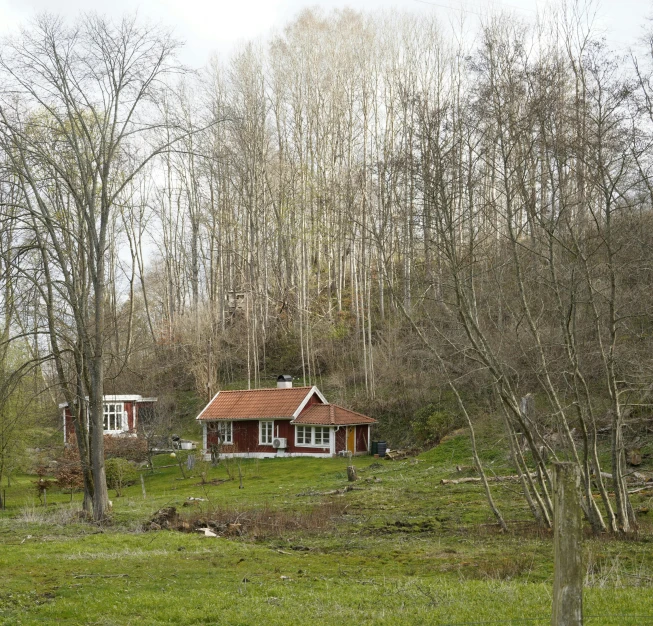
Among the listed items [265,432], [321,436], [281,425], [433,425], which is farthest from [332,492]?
[265,432]

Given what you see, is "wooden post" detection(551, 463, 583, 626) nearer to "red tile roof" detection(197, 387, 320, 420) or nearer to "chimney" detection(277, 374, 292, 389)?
"red tile roof" detection(197, 387, 320, 420)

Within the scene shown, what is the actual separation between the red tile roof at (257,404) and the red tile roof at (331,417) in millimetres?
609

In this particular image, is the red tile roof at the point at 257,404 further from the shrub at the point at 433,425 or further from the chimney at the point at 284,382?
the shrub at the point at 433,425

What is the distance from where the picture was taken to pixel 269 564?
10406 mm

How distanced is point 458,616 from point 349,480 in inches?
695

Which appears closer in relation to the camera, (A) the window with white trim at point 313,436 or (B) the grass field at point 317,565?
(B) the grass field at point 317,565

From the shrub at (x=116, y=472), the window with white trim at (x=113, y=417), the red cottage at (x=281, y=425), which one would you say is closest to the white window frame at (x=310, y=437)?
Result: the red cottage at (x=281, y=425)

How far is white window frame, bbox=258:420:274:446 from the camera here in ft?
115

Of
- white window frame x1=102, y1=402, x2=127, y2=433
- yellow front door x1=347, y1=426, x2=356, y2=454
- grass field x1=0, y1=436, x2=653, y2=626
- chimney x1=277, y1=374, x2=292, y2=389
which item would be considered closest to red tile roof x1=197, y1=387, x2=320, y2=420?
chimney x1=277, y1=374, x2=292, y2=389

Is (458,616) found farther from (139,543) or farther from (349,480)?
(349,480)

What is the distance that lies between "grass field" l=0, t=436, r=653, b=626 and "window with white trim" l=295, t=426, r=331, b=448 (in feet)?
44.5

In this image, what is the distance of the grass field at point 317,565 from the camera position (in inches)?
277

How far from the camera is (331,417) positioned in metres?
33.1

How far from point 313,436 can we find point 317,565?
2396 cm
